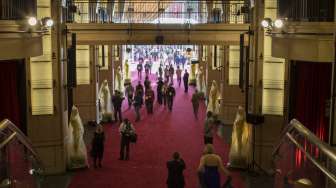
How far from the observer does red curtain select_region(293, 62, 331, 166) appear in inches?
446

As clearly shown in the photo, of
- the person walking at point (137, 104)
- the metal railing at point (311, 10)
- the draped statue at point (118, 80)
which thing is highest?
the metal railing at point (311, 10)

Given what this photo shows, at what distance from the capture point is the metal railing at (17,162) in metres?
6.79

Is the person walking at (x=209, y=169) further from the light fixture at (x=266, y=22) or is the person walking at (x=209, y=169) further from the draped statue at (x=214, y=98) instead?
the draped statue at (x=214, y=98)

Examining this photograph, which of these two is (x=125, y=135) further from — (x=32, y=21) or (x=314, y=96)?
(x=314, y=96)

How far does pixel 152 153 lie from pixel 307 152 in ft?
36.4

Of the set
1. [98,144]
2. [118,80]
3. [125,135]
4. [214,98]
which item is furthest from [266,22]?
[118,80]

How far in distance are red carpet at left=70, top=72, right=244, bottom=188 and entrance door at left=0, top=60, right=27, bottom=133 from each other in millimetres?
1995

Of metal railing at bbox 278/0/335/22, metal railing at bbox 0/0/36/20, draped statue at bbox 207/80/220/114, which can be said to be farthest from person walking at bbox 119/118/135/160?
draped statue at bbox 207/80/220/114

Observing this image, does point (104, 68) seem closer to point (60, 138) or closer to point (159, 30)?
point (159, 30)

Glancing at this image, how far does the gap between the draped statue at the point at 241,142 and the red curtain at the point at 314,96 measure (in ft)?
6.62

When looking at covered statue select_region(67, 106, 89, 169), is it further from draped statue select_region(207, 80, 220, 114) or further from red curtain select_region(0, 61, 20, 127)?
draped statue select_region(207, 80, 220, 114)

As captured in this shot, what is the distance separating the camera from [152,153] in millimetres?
16219

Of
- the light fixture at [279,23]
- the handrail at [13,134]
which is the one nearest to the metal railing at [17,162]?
the handrail at [13,134]

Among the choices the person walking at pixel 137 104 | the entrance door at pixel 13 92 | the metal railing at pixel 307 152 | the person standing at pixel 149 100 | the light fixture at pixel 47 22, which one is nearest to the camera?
the metal railing at pixel 307 152
